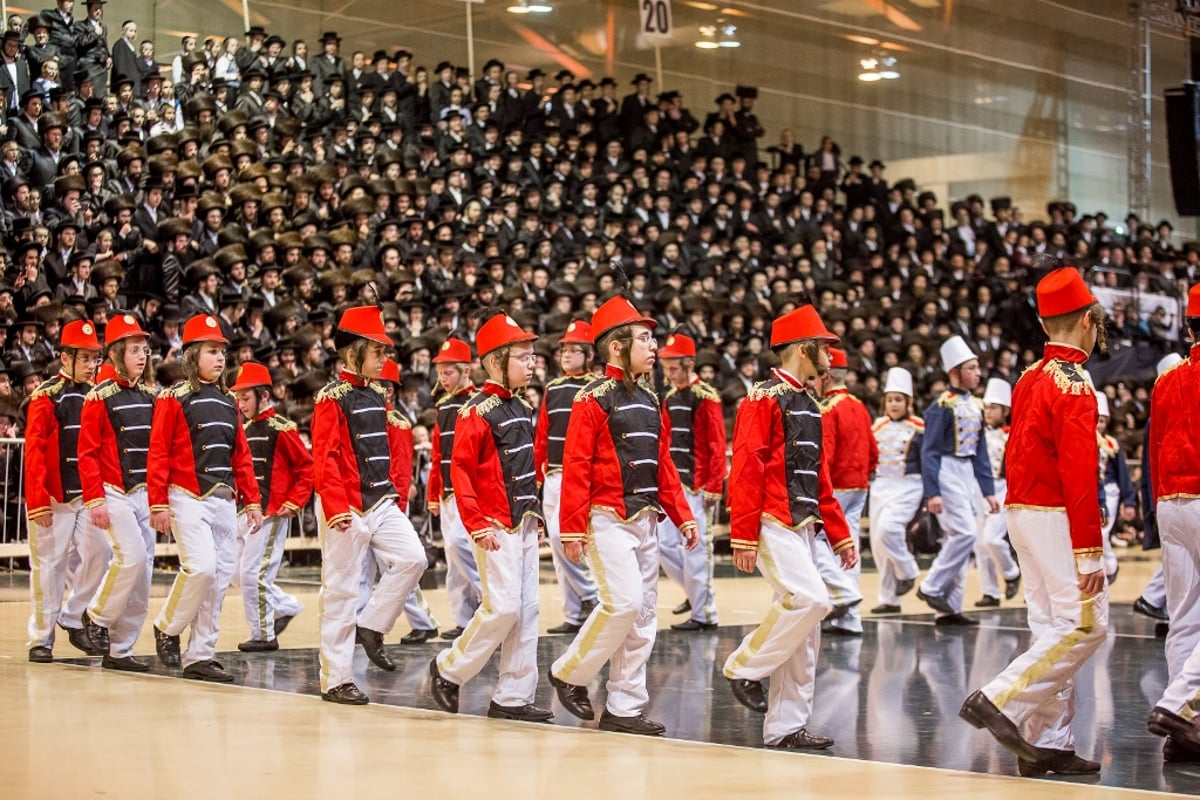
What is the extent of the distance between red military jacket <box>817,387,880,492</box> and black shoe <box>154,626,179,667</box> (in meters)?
5.11

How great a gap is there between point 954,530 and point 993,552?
1267 mm

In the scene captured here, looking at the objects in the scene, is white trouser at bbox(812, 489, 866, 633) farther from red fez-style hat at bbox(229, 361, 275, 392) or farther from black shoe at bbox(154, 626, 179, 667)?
black shoe at bbox(154, 626, 179, 667)

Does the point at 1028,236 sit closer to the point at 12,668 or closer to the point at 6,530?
the point at 6,530

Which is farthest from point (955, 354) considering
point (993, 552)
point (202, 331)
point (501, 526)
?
point (202, 331)

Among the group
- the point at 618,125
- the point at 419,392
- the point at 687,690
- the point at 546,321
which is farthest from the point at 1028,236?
the point at 687,690

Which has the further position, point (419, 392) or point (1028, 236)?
point (1028, 236)

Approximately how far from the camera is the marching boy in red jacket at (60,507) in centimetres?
1023

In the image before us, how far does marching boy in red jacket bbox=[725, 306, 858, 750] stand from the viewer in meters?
7.48

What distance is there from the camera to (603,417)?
8164 millimetres

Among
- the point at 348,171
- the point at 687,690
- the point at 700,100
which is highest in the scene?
the point at 700,100

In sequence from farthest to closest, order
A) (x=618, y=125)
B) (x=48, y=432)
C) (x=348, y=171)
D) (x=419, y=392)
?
(x=618, y=125)
(x=348, y=171)
(x=419, y=392)
(x=48, y=432)

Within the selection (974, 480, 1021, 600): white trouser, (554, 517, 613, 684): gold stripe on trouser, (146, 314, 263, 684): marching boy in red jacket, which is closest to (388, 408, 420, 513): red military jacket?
(146, 314, 263, 684): marching boy in red jacket

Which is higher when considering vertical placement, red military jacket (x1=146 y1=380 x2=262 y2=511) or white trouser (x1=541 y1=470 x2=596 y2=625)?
red military jacket (x1=146 y1=380 x2=262 y2=511)

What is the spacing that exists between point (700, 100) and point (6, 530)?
17.2 metres
